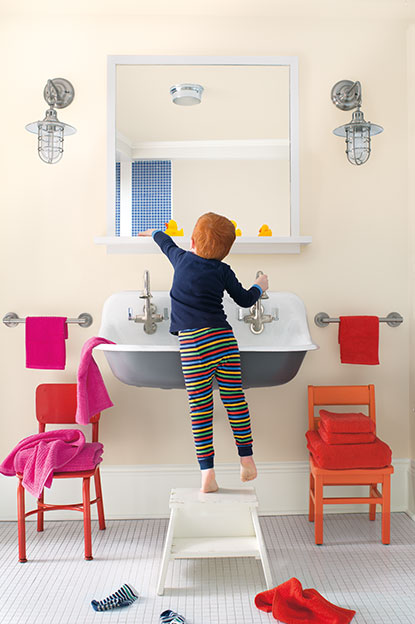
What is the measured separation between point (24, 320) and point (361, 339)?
4.72 ft

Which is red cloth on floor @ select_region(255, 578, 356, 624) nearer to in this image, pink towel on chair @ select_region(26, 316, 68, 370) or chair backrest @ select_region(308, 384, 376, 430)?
chair backrest @ select_region(308, 384, 376, 430)

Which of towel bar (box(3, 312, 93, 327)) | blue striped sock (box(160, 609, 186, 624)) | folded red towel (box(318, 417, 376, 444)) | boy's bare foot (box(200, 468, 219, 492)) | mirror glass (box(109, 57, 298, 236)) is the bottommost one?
blue striped sock (box(160, 609, 186, 624))

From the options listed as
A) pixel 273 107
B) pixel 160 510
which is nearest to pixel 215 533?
pixel 160 510

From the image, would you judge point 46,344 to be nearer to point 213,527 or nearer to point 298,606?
point 213,527

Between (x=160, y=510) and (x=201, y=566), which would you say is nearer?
(x=201, y=566)

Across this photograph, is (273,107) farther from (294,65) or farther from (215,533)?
(215,533)

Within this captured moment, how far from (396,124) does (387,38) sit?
38 cm

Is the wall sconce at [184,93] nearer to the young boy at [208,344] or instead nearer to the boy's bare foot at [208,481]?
the young boy at [208,344]

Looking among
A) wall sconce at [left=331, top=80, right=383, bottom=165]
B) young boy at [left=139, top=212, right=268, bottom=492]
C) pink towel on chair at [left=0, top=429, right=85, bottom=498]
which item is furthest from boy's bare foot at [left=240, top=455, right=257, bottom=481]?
wall sconce at [left=331, top=80, right=383, bottom=165]

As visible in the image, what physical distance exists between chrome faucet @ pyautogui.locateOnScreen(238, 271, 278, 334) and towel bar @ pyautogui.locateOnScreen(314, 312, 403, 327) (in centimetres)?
26

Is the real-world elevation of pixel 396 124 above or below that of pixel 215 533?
above

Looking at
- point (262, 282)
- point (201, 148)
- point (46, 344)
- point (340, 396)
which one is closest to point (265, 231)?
point (262, 282)

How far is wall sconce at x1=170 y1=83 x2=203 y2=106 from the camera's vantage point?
7.81 ft

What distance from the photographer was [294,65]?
95.0 inches
